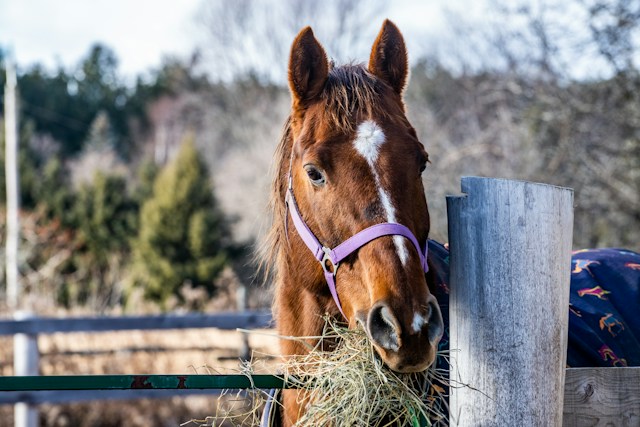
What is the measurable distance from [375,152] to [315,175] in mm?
224

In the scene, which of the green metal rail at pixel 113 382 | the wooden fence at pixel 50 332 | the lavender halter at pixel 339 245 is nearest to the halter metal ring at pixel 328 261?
the lavender halter at pixel 339 245

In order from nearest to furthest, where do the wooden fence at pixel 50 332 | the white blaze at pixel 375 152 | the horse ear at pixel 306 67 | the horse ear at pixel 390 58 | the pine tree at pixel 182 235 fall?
the white blaze at pixel 375 152 → the horse ear at pixel 306 67 → the horse ear at pixel 390 58 → the wooden fence at pixel 50 332 → the pine tree at pixel 182 235

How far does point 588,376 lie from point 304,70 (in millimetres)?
1350

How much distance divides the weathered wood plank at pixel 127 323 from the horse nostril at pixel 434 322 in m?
3.84

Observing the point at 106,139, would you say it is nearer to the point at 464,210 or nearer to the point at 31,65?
the point at 31,65

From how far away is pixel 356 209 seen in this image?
196 centimetres

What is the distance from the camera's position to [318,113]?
221 centimetres

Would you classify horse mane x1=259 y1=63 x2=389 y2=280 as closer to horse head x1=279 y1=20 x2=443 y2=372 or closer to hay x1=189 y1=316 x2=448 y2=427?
horse head x1=279 y1=20 x2=443 y2=372

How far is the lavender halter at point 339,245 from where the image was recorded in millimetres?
1877

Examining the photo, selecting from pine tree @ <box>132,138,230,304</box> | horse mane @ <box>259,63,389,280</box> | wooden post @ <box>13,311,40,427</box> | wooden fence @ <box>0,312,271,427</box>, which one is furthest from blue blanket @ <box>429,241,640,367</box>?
pine tree @ <box>132,138,230,304</box>

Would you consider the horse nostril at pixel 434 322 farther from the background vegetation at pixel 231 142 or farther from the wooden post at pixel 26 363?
the wooden post at pixel 26 363

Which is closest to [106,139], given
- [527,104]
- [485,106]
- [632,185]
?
[485,106]

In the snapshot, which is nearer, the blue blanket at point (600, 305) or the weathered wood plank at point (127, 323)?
the blue blanket at point (600, 305)

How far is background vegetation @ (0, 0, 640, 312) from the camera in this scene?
8.55 meters
